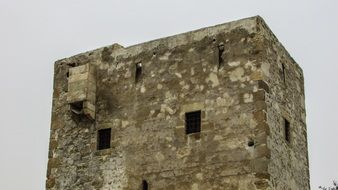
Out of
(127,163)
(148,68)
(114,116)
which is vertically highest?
(148,68)

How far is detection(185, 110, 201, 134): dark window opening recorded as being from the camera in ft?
61.9

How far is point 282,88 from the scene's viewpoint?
780 inches

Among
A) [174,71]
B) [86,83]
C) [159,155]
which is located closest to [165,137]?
[159,155]

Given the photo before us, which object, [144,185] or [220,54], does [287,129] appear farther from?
[144,185]

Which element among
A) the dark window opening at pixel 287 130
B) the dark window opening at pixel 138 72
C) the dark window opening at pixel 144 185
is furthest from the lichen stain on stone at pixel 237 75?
the dark window opening at pixel 144 185

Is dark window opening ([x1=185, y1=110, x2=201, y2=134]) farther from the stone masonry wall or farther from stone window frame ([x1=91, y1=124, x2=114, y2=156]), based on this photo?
stone window frame ([x1=91, y1=124, x2=114, y2=156])

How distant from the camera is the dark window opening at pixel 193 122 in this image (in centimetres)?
1888

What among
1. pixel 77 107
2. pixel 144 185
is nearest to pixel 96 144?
pixel 77 107

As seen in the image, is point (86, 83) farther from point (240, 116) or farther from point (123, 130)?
point (240, 116)

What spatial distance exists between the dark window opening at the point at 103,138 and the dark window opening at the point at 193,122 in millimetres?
2443

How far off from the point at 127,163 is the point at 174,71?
8.97 ft

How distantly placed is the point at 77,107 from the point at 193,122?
372 cm

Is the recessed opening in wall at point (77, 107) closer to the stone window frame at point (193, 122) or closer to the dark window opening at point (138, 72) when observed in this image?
the dark window opening at point (138, 72)

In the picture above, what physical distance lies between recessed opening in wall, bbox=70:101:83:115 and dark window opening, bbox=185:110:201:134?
3355 millimetres
